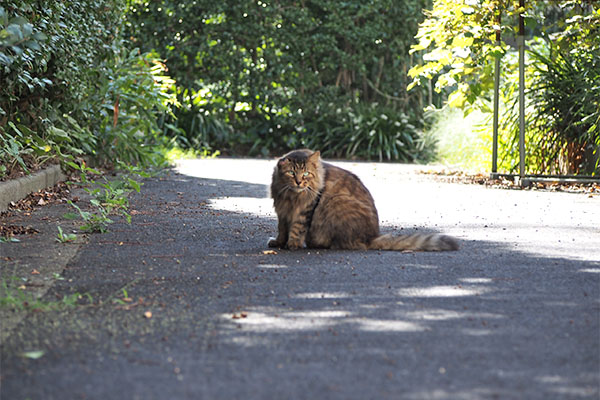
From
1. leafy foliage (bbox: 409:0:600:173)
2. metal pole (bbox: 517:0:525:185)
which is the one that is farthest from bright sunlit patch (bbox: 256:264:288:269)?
leafy foliage (bbox: 409:0:600:173)

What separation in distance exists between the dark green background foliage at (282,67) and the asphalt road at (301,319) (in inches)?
417

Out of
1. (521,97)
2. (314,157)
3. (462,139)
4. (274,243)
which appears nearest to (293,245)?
(274,243)

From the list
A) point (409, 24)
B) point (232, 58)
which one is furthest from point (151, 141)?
point (409, 24)

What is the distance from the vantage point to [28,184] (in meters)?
7.28

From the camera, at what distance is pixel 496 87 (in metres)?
10.6

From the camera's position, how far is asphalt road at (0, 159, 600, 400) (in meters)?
2.59

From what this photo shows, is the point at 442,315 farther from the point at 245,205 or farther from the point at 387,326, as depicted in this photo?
the point at 245,205

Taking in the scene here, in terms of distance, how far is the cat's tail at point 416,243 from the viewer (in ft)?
16.9

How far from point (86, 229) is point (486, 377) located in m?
3.73

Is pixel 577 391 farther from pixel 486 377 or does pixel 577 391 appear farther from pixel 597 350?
pixel 597 350

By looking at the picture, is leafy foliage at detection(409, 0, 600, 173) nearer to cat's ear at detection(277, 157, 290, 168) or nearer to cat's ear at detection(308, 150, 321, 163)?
cat's ear at detection(308, 150, 321, 163)

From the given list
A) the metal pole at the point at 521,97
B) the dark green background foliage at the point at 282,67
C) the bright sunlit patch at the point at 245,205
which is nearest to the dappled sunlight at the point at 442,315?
the bright sunlit patch at the point at 245,205

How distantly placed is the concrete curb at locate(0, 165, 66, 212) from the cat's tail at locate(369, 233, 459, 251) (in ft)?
9.87

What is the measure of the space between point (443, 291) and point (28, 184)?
15.0 ft
